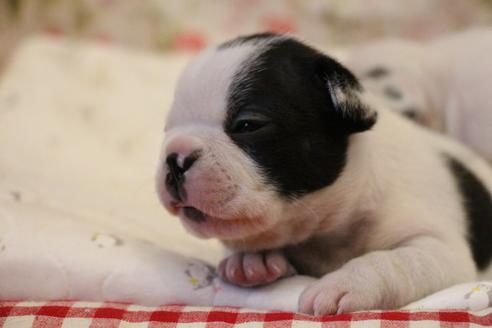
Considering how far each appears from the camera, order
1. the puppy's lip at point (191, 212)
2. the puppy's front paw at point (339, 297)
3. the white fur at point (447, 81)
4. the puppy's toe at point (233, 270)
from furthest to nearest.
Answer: the white fur at point (447, 81)
the puppy's toe at point (233, 270)
the puppy's lip at point (191, 212)
the puppy's front paw at point (339, 297)

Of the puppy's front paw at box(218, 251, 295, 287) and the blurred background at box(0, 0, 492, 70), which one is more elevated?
the puppy's front paw at box(218, 251, 295, 287)

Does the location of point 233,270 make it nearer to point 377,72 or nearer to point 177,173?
point 177,173

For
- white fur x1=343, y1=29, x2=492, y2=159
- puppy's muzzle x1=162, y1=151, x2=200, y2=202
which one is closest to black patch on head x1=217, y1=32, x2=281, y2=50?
puppy's muzzle x1=162, y1=151, x2=200, y2=202

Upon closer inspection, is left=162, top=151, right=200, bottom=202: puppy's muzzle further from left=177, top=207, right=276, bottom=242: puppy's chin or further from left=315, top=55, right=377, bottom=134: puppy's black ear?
left=315, top=55, right=377, bottom=134: puppy's black ear

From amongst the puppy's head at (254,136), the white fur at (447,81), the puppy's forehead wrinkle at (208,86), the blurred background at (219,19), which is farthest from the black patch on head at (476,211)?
the blurred background at (219,19)

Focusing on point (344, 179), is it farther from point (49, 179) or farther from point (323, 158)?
point (49, 179)

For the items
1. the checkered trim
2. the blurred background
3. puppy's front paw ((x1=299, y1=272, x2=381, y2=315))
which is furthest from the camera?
the blurred background

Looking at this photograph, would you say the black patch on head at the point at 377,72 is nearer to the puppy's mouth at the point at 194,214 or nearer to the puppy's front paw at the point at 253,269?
the puppy's front paw at the point at 253,269
